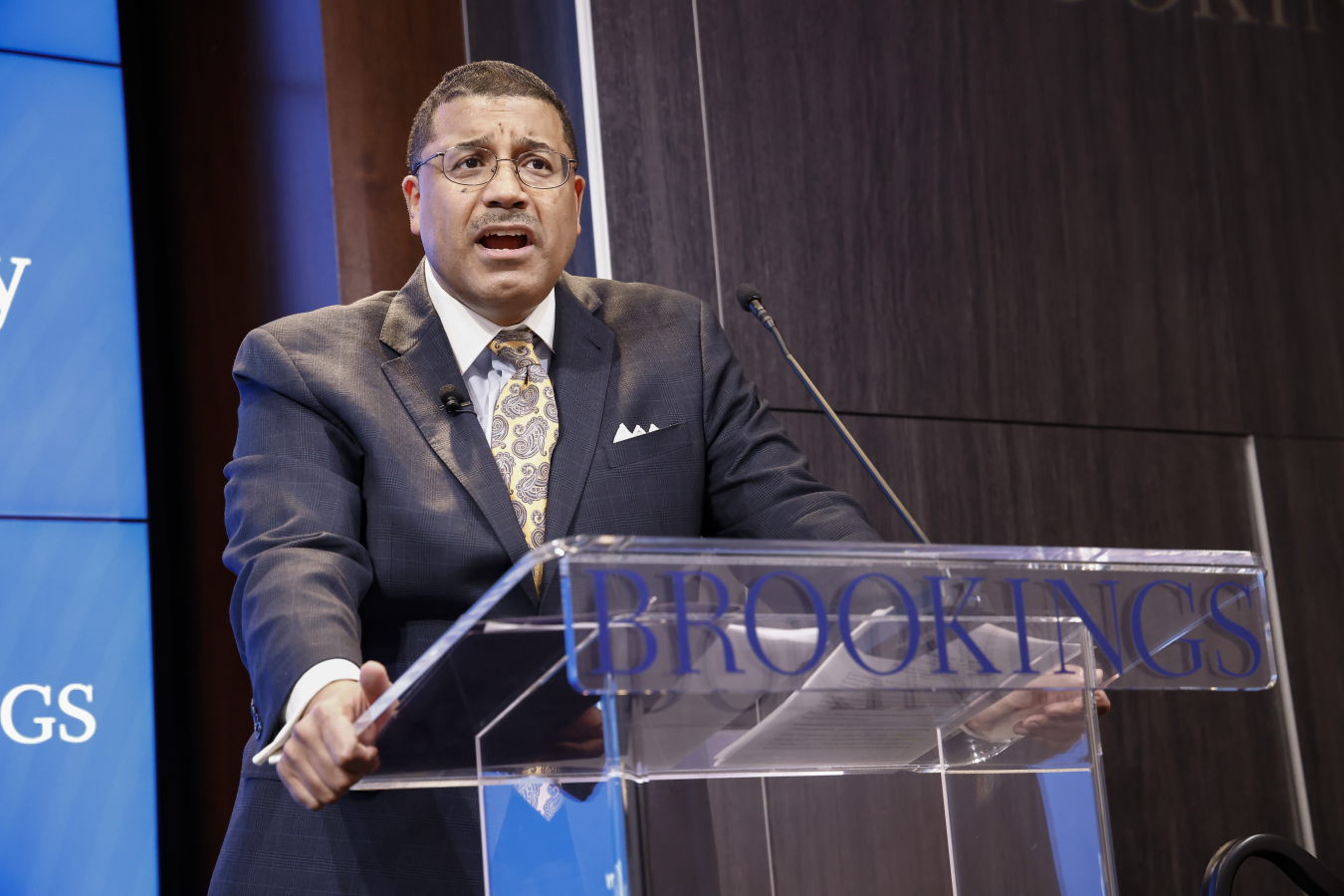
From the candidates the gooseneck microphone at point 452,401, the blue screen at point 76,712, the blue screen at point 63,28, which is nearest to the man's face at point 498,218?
the gooseneck microphone at point 452,401

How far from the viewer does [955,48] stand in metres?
3.56

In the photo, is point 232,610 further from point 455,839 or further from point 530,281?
point 530,281

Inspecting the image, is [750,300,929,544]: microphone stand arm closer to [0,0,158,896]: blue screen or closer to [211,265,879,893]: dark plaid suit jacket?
[211,265,879,893]: dark plaid suit jacket

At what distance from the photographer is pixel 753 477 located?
6.19 feet

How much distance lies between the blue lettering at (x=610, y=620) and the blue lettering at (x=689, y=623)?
22 millimetres

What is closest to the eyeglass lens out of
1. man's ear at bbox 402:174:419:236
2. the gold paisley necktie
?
man's ear at bbox 402:174:419:236

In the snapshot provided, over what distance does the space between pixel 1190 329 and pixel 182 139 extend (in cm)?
267

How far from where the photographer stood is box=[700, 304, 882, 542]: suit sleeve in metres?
1.83

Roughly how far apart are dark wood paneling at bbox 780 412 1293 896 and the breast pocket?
137 centimetres

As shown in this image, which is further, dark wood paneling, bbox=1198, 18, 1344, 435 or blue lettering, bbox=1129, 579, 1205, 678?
dark wood paneling, bbox=1198, 18, 1344, 435

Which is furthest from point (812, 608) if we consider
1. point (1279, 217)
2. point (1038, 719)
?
point (1279, 217)

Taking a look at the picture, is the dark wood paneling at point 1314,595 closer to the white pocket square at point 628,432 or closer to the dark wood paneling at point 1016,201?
the dark wood paneling at point 1016,201

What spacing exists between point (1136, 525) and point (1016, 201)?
0.90m

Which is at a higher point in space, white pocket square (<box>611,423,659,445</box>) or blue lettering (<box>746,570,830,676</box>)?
white pocket square (<box>611,423,659,445</box>)
